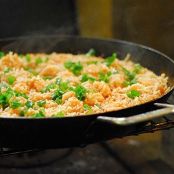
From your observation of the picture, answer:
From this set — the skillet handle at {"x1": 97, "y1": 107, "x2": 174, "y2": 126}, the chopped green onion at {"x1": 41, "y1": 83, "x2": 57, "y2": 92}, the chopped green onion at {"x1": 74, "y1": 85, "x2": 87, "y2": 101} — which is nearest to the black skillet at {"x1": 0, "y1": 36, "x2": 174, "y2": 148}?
the skillet handle at {"x1": 97, "y1": 107, "x2": 174, "y2": 126}

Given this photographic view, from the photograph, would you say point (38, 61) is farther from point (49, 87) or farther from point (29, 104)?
point (29, 104)

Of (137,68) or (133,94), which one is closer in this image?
(133,94)

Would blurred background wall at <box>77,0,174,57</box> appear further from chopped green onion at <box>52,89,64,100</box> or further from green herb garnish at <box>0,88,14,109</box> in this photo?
green herb garnish at <box>0,88,14,109</box>

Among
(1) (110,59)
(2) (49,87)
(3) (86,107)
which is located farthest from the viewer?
(1) (110,59)

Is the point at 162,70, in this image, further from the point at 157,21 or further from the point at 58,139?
the point at 58,139

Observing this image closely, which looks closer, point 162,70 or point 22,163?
point 162,70

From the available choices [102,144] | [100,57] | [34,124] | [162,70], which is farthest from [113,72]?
[102,144]

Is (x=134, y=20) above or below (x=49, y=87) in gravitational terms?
above

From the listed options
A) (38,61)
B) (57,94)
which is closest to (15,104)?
(57,94)

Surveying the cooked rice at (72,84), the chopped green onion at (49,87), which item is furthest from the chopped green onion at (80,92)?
the chopped green onion at (49,87)
